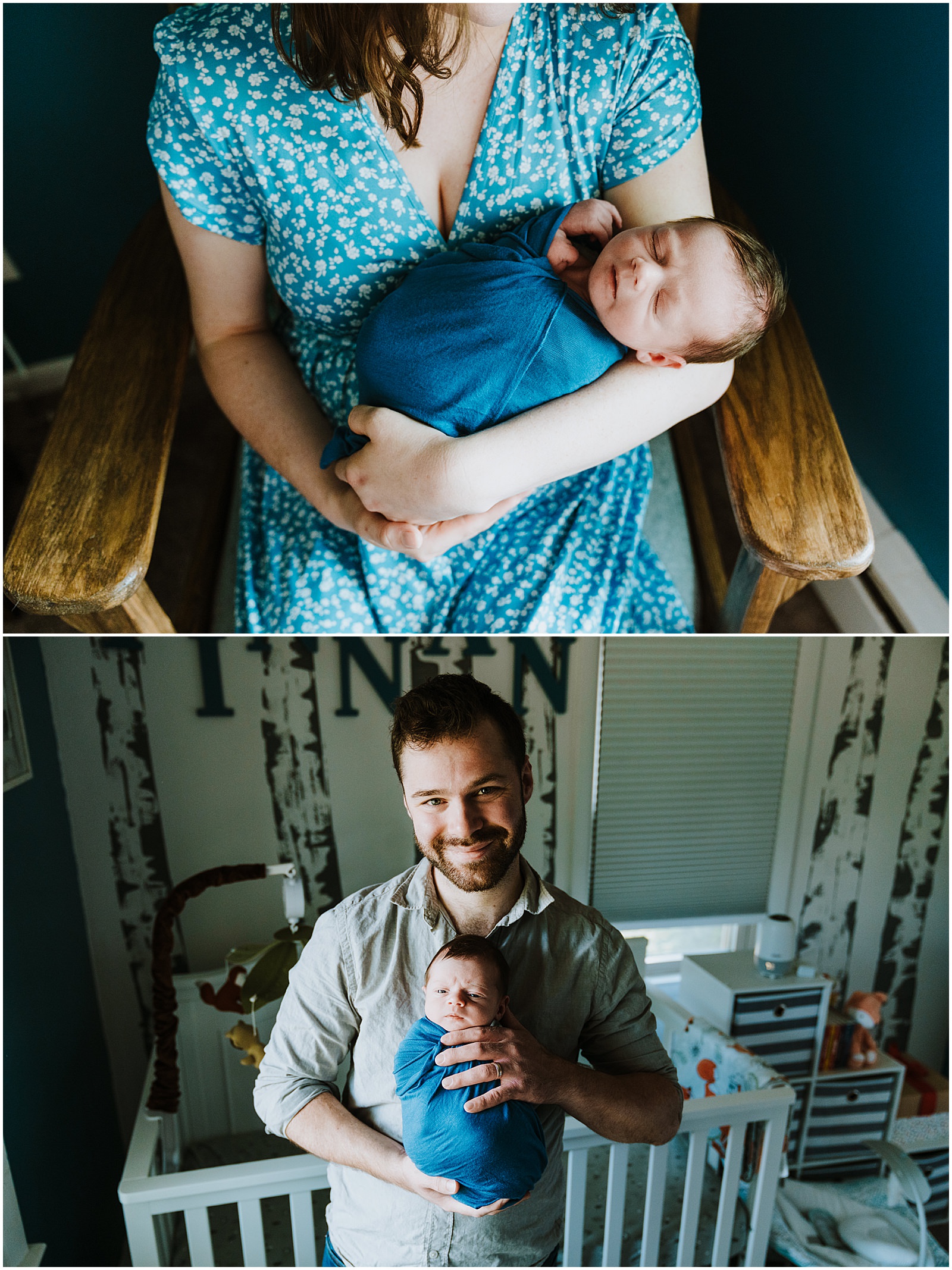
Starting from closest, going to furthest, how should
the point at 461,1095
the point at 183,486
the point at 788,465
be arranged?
the point at 461,1095 < the point at 788,465 < the point at 183,486

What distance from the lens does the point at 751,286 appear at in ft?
1.92

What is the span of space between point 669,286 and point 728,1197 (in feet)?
2.52

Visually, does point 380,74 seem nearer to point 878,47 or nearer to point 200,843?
point 878,47

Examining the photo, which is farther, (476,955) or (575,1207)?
(575,1207)

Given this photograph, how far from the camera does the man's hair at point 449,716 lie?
0.58 m

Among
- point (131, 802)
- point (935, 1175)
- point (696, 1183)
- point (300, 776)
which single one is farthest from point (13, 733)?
point (935, 1175)

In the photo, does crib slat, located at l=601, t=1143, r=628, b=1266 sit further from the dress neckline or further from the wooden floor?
the dress neckline

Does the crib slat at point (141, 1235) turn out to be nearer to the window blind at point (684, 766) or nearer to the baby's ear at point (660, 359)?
the window blind at point (684, 766)

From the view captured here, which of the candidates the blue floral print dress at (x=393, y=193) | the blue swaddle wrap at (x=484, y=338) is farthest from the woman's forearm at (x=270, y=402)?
the blue swaddle wrap at (x=484, y=338)

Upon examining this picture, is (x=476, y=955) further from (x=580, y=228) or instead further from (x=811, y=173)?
(x=811, y=173)

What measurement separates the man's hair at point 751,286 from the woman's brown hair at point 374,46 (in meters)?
0.20

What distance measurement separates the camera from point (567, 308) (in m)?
0.63

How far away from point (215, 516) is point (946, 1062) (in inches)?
38.4

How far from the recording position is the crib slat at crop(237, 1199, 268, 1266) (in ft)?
2.11
